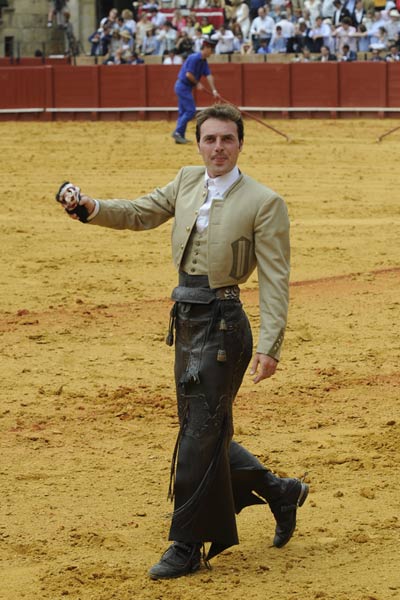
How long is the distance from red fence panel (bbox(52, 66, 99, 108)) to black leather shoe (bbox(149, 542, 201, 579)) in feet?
71.6

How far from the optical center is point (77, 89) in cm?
2591

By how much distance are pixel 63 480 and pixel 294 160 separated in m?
13.1

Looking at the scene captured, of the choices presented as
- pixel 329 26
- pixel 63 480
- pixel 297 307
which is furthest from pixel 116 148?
pixel 63 480

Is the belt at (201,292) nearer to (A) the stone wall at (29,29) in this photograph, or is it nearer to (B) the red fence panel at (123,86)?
→ (B) the red fence panel at (123,86)

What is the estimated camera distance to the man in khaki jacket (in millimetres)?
4594

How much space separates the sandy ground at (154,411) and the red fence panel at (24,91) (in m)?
10.7

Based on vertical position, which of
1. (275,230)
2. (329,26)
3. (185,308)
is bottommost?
(185,308)

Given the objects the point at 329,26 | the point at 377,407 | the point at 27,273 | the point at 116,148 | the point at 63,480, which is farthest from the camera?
the point at 329,26

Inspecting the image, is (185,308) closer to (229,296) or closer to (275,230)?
(229,296)

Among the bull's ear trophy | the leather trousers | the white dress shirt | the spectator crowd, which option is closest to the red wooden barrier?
the spectator crowd

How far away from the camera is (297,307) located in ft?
32.6

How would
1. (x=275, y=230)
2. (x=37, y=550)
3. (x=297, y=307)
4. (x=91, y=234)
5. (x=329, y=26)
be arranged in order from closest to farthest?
(x=275, y=230) < (x=37, y=550) < (x=297, y=307) < (x=91, y=234) < (x=329, y=26)

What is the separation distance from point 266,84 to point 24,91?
518 centimetres

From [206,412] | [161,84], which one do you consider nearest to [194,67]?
[161,84]
